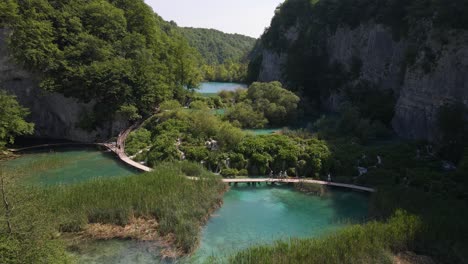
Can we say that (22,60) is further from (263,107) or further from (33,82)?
(263,107)

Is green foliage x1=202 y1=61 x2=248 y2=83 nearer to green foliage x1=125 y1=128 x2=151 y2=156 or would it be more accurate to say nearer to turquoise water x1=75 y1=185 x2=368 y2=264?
green foliage x1=125 y1=128 x2=151 y2=156

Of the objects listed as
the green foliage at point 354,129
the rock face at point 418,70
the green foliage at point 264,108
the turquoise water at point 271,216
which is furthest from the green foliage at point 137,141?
the rock face at point 418,70

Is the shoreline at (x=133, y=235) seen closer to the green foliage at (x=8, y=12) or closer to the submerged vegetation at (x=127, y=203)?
the submerged vegetation at (x=127, y=203)

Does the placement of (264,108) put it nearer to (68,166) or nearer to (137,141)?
(137,141)

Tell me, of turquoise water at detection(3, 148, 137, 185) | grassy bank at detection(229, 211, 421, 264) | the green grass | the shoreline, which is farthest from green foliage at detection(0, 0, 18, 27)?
grassy bank at detection(229, 211, 421, 264)

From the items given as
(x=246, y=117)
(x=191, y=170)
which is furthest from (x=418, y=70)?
(x=191, y=170)

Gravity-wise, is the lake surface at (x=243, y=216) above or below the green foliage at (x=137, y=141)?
below
